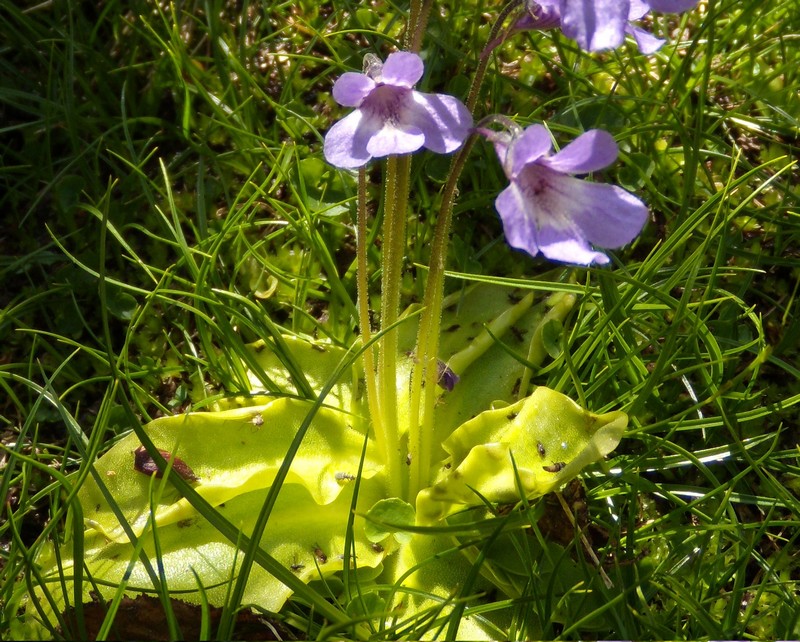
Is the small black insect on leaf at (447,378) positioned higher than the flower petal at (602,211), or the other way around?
the flower petal at (602,211)

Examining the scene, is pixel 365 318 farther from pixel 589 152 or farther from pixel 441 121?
pixel 589 152

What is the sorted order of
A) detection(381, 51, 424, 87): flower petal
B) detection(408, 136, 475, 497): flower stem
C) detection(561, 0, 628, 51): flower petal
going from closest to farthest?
detection(561, 0, 628, 51): flower petal
detection(381, 51, 424, 87): flower petal
detection(408, 136, 475, 497): flower stem

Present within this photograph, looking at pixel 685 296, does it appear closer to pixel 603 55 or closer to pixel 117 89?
pixel 603 55

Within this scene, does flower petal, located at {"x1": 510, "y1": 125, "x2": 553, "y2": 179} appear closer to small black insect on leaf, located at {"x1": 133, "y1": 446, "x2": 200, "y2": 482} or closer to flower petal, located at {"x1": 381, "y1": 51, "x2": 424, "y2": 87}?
flower petal, located at {"x1": 381, "y1": 51, "x2": 424, "y2": 87}

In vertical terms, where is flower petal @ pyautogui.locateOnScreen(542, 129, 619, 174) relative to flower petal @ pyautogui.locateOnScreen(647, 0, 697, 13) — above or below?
below

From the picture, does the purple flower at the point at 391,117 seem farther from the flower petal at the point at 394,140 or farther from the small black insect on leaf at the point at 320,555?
the small black insect on leaf at the point at 320,555

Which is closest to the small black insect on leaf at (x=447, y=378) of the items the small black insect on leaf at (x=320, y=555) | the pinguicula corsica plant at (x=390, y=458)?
the pinguicula corsica plant at (x=390, y=458)

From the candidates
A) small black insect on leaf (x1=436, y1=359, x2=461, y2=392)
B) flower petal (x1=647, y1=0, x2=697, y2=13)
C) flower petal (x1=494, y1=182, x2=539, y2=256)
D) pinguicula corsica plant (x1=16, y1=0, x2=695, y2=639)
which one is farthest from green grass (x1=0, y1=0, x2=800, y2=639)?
flower petal (x1=647, y1=0, x2=697, y2=13)
